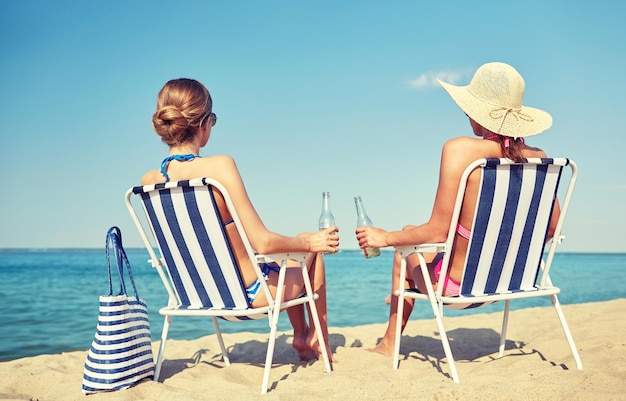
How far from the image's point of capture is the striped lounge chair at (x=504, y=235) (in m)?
2.93

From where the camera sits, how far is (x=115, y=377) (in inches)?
120

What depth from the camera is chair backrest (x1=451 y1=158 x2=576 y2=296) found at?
2930 millimetres

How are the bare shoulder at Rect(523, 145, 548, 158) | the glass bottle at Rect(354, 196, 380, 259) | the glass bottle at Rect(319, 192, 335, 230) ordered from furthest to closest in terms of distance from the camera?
1. the glass bottle at Rect(354, 196, 380, 259)
2. the glass bottle at Rect(319, 192, 335, 230)
3. the bare shoulder at Rect(523, 145, 548, 158)

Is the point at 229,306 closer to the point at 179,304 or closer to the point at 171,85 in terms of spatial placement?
the point at 179,304

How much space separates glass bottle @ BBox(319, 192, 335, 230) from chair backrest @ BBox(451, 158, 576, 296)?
0.93 meters

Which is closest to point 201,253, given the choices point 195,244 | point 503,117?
point 195,244

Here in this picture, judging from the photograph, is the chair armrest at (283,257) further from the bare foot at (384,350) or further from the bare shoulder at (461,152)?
the bare foot at (384,350)

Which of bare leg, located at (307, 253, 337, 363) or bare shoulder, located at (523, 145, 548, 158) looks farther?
bare leg, located at (307, 253, 337, 363)

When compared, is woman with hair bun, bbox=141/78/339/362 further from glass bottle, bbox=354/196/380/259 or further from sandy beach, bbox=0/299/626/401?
sandy beach, bbox=0/299/626/401

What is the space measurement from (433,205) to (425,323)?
3.12m

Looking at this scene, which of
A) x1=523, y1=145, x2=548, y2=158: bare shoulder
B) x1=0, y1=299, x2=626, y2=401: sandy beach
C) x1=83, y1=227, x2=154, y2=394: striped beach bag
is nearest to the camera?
x1=0, y1=299, x2=626, y2=401: sandy beach

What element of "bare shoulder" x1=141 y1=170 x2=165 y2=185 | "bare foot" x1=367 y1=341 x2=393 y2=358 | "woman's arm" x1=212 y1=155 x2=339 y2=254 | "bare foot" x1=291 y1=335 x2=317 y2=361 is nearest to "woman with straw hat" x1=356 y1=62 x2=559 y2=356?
"woman's arm" x1=212 y1=155 x2=339 y2=254

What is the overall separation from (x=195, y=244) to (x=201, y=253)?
61 mm

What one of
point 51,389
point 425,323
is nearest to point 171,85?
point 51,389
